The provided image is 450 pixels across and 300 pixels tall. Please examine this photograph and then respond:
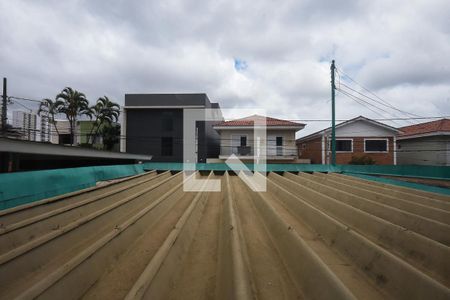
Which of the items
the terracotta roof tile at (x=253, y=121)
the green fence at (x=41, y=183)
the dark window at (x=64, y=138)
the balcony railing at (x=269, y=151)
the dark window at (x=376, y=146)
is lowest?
the green fence at (x=41, y=183)

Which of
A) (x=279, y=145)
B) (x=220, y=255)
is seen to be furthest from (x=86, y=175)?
(x=279, y=145)

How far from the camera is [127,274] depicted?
2.14 meters

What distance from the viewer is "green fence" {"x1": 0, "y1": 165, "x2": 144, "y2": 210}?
3512 mm

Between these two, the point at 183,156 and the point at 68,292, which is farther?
the point at 183,156

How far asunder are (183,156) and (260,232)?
20746mm

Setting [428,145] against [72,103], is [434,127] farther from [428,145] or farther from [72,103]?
[72,103]

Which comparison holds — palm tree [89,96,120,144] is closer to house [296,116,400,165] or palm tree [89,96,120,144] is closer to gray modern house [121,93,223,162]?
gray modern house [121,93,223,162]

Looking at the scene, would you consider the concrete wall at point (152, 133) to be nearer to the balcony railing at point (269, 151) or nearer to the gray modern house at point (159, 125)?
the gray modern house at point (159, 125)

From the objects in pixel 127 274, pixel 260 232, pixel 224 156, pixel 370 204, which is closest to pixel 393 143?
pixel 224 156

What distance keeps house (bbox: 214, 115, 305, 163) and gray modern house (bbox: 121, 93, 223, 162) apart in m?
3.13

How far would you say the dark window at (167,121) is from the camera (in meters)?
24.2

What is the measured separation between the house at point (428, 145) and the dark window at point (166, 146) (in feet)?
63.6

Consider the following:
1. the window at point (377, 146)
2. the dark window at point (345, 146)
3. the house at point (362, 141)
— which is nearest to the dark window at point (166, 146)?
the house at point (362, 141)

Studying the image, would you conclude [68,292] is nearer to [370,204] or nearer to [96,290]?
[96,290]
